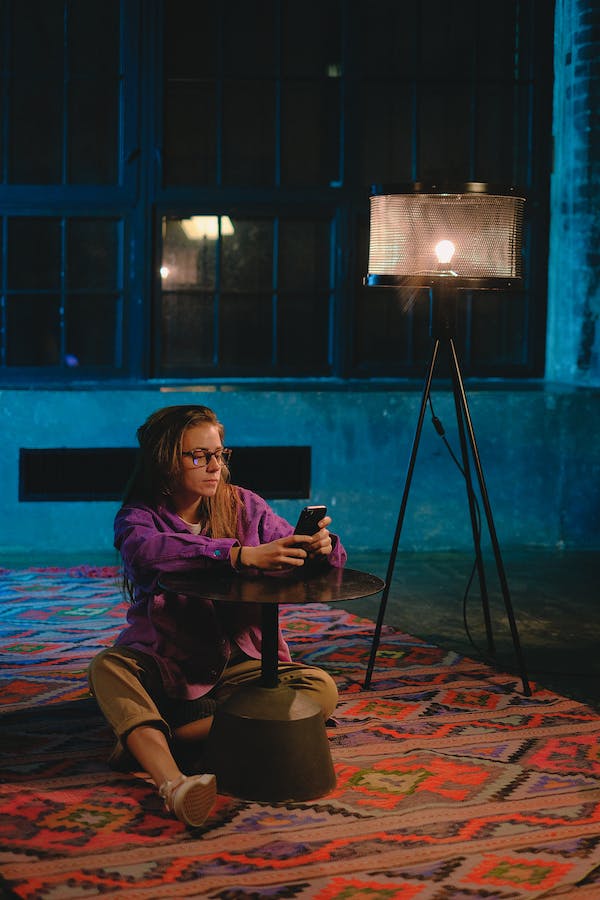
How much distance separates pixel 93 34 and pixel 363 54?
1.51 m

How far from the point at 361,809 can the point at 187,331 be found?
456 centimetres

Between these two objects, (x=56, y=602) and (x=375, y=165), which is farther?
(x=375, y=165)

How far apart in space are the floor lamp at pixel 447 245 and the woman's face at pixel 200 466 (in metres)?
1.00

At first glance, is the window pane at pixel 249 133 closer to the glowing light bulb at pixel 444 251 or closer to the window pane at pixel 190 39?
the window pane at pixel 190 39

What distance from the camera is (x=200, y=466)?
3.61 m

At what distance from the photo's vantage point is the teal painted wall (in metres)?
6.87

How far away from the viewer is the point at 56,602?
5695mm

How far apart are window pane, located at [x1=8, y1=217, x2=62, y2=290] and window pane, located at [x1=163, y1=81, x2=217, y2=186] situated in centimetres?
75

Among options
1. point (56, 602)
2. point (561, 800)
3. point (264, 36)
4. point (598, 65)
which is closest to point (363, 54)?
point (264, 36)

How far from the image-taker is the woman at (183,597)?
343 centimetres

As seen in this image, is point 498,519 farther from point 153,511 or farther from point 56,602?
point 153,511

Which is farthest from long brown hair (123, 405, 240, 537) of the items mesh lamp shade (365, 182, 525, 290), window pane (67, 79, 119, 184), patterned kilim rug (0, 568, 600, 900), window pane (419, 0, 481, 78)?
window pane (419, 0, 481, 78)

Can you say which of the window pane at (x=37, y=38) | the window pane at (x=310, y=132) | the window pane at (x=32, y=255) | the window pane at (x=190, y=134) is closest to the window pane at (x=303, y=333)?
the window pane at (x=310, y=132)

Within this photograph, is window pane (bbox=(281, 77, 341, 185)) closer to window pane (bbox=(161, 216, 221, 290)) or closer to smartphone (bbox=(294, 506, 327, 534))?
window pane (bbox=(161, 216, 221, 290))
